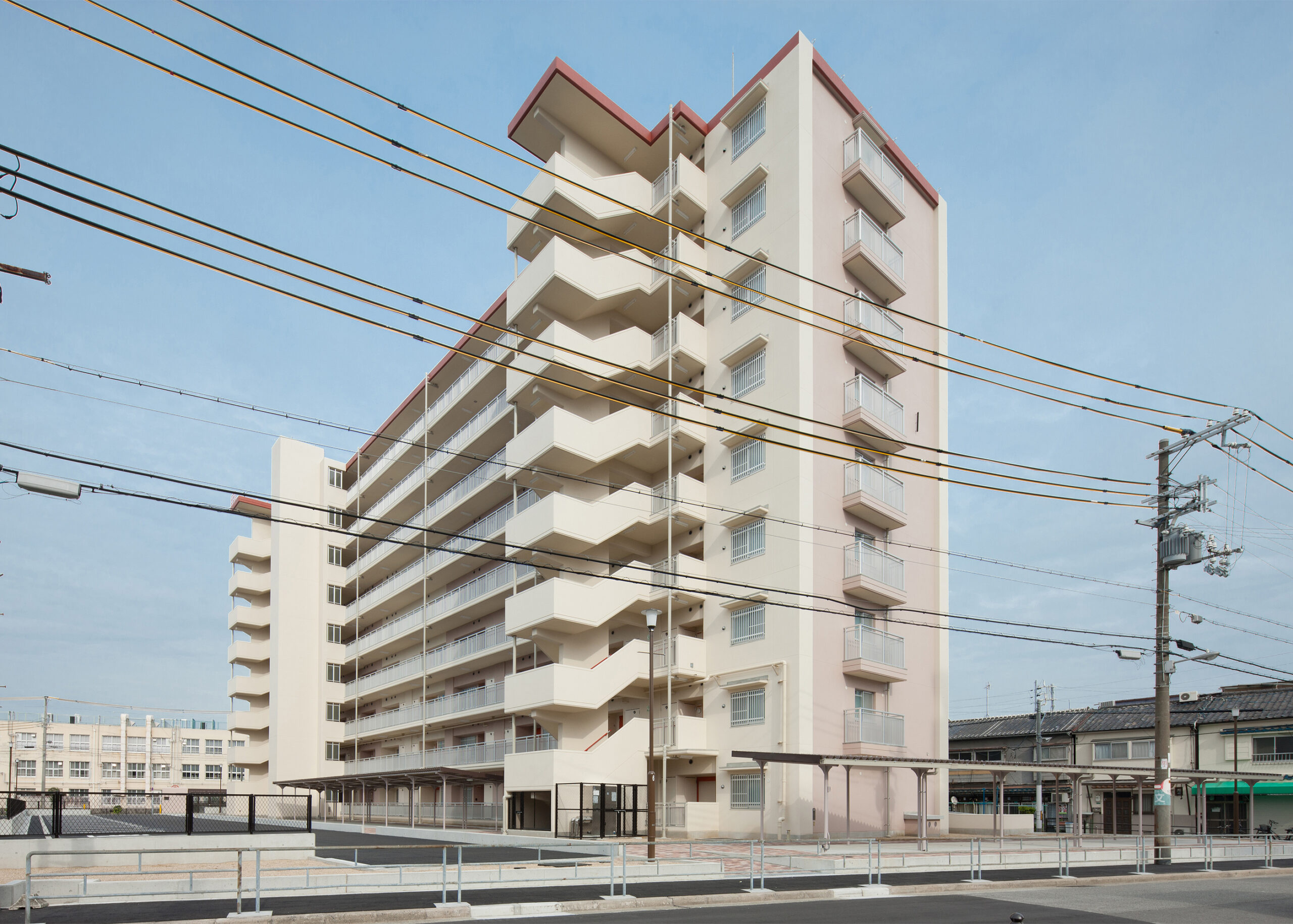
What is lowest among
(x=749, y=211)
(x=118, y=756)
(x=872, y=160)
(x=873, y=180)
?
(x=118, y=756)

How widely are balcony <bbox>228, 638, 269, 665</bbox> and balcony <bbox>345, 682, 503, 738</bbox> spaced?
60.7 feet

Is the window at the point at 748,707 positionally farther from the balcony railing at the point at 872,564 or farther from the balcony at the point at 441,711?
the balcony at the point at 441,711

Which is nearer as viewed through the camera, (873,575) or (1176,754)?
(873,575)

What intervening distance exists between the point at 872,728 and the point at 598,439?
49.9 feet

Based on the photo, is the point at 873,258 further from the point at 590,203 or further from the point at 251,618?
the point at 251,618

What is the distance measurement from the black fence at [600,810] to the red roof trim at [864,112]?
2903 cm

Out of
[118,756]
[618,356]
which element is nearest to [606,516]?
[618,356]

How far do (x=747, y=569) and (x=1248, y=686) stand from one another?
53.4m

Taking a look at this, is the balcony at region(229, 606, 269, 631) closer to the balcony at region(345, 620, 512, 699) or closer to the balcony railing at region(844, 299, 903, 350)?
the balcony at region(345, 620, 512, 699)

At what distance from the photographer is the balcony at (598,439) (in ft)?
124

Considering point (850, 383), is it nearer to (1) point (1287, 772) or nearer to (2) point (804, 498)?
(2) point (804, 498)

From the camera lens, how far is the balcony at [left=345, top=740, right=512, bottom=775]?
139 ft

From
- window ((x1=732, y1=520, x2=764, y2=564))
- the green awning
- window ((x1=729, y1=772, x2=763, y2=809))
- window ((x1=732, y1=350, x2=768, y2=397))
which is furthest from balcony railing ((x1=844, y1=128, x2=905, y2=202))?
the green awning

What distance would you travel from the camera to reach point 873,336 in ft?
125
